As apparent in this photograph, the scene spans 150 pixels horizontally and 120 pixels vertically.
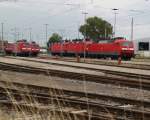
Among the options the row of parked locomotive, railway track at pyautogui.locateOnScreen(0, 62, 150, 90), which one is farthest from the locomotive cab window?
railway track at pyautogui.locateOnScreen(0, 62, 150, 90)

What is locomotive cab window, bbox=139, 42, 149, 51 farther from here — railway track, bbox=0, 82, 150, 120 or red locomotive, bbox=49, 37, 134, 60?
railway track, bbox=0, 82, 150, 120

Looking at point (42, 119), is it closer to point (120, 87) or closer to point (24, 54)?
point (120, 87)

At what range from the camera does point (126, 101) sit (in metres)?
13.5

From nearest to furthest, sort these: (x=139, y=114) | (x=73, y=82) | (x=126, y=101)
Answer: (x=139, y=114)
(x=126, y=101)
(x=73, y=82)

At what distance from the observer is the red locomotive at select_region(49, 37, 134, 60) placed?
54.7 metres

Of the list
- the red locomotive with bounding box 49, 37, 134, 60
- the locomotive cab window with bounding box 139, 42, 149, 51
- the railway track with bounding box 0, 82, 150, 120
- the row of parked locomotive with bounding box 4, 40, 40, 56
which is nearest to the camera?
the railway track with bounding box 0, 82, 150, 120

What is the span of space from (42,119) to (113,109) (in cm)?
310

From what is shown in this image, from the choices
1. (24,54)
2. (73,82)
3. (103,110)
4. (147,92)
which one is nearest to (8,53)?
(24,54)

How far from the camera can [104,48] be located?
56281mm

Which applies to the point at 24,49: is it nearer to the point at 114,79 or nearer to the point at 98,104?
the point at 114,79

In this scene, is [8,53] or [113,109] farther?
[8,53]

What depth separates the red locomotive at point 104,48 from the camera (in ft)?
179

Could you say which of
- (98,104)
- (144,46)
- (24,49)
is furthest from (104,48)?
(98,104)

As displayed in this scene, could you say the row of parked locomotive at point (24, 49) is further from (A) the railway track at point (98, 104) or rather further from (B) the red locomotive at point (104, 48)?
(A) the railway track at point (98, 104)
